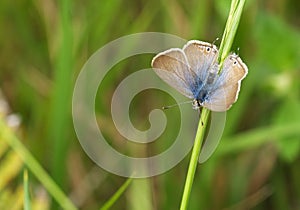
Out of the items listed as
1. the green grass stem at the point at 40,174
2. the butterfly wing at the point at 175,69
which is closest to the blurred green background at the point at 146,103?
the green grass stem at the point at 40,174

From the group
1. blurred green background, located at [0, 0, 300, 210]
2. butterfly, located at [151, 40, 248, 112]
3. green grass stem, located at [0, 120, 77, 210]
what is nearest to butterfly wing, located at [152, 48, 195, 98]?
butterfly, located at [151, 40, 248, 112]

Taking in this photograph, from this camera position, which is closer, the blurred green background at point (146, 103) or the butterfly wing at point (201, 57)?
the butterfly wing at point (201, 57)

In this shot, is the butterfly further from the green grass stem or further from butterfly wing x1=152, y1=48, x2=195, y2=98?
the green grass stem

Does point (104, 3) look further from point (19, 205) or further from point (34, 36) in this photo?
point (19, 205)

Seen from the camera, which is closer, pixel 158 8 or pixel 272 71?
pixel 272 71

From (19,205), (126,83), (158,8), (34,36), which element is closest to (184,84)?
(19,205)

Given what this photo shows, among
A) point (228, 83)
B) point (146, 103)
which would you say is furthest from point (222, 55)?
point (146, 103)

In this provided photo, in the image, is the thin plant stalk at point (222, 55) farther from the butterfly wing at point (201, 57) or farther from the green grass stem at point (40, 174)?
the green grass stem at point (40, 174)

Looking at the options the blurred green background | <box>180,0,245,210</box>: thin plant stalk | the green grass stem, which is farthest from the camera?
the blurred green background
